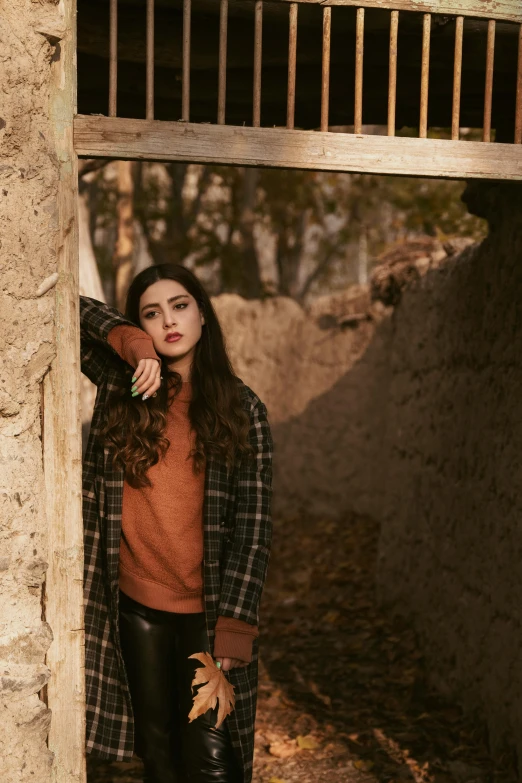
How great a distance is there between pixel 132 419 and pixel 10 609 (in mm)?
762

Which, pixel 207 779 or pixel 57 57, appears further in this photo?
pixel 207 779

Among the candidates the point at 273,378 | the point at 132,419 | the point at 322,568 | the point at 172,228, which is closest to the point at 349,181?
the point at 172,228

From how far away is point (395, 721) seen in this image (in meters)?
4.76

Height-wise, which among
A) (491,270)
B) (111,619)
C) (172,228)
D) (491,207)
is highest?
(172,228)

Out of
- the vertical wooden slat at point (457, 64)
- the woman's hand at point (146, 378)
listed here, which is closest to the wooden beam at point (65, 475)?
the woman's hand at point (146, 378)

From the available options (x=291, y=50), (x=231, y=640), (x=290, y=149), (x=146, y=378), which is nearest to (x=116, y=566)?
(x=231, y=640)

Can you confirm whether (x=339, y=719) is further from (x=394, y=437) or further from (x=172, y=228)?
(x=172, y=228)

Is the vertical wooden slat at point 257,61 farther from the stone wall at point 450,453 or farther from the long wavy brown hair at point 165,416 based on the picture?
the stone wall at point 450,453

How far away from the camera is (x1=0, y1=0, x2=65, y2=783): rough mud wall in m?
2.44

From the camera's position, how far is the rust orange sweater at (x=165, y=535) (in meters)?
3.03

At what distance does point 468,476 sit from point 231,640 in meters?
2.14

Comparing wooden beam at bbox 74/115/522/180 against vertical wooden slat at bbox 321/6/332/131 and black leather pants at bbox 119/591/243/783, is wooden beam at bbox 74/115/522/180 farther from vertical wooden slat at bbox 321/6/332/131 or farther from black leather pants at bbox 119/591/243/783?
black leather pants at bbox 119/591/243/783

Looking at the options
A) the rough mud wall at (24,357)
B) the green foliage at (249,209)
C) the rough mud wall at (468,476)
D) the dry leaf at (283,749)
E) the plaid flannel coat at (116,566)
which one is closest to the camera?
the rough mud wall at (24,357)

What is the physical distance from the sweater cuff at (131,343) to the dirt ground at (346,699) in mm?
2212
